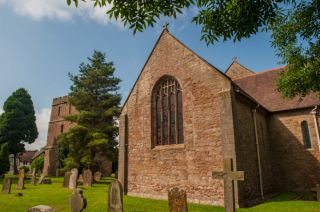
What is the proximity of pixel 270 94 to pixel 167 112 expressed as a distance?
31.3ft

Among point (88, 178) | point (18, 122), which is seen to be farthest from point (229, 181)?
point (18, 122)

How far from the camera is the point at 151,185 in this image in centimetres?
1445

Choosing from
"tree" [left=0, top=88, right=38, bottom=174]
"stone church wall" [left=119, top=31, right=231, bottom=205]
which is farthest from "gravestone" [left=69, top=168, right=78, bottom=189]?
"tree" [left=0, top=88, right=38, bottom=174]

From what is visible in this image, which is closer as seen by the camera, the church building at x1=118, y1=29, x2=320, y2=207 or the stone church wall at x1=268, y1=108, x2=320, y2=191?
the church building at x1=118, y1=29, x2=320, y2=207

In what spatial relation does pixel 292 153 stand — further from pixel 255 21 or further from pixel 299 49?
pixel 255 21

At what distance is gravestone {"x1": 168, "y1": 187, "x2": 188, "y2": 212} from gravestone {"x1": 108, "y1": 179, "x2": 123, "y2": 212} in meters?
1.74

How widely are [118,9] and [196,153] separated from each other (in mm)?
9464

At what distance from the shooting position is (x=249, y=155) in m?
13.1

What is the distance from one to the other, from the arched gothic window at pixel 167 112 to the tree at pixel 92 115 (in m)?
9.08

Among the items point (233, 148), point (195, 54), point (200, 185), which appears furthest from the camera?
point (195, 54)

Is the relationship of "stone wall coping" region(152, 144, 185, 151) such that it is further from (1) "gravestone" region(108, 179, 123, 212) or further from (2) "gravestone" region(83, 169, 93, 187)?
(2) "gravestone" region(83, 169, 93, 187)

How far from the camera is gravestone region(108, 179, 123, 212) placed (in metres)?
8.27

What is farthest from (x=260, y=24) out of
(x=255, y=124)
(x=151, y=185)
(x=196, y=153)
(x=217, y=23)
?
(x=151, y=185)

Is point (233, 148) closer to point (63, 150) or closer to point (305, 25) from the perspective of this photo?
point (305, 25)
